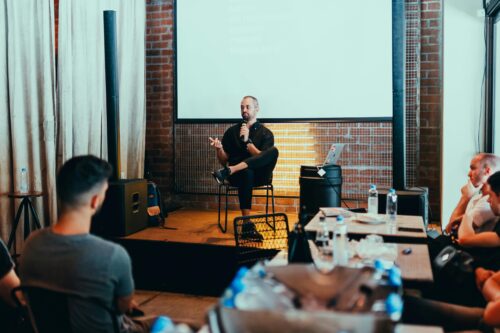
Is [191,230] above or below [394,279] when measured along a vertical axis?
below

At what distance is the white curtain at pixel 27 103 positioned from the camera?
451 centimetres

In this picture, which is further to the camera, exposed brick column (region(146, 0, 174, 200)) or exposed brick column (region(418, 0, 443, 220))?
exposed brick column (region(146, 0, 174, 200))

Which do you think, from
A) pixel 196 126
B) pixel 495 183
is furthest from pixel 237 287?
pixel 196 126

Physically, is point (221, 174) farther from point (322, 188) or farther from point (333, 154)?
point (333, 154)

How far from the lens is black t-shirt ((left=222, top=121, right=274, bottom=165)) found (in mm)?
5133

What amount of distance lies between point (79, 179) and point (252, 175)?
10.4 feet

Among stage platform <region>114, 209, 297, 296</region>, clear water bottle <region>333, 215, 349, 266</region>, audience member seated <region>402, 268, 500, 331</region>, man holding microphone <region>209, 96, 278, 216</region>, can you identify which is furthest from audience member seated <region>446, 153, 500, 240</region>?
man holding microphone <region>209, 96, 278, 216</region>

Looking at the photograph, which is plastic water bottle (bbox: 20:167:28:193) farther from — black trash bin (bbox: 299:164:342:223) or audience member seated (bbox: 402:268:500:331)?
audience member seated (bbox: 402:268:500:331)

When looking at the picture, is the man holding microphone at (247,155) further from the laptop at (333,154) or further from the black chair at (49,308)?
the black chair at (49,308)

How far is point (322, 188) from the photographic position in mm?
4898

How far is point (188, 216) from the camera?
5.81 meters

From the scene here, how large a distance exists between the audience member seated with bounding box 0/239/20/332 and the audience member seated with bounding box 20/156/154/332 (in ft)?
0.88

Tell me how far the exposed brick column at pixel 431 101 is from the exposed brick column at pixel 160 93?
280cm

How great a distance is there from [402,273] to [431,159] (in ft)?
11.8
